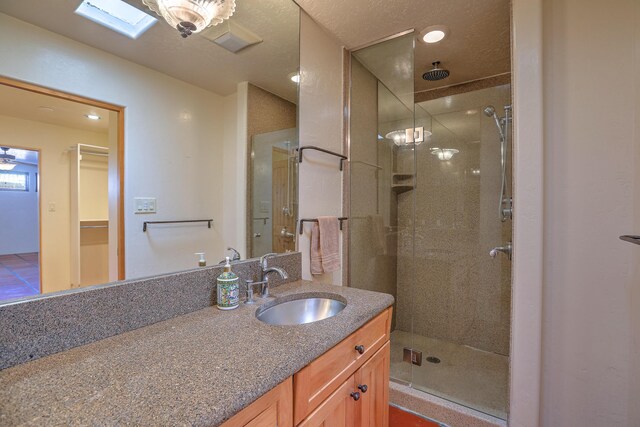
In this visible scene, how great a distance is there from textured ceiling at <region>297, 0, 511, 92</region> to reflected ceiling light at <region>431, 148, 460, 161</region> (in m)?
0.65

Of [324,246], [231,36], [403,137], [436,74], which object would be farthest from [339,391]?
[436,74]

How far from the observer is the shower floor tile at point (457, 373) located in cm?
171

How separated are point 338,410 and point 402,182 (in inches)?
71.5

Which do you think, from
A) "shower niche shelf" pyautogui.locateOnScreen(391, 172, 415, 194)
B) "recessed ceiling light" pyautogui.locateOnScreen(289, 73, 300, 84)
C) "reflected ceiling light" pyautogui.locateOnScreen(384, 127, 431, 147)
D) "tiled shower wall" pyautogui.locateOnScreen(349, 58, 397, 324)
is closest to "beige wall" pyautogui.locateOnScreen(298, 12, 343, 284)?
"recessed ceiling light" pyautogui.locateOnScreen(289, 73, 300, 84)

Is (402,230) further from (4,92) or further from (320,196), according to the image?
(4,92)

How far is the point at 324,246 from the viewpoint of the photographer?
1779mm

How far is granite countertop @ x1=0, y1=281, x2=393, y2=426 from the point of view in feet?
1.76

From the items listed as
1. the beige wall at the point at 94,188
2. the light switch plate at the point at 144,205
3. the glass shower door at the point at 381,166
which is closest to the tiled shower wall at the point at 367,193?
the glass shower door at the point at 381,166

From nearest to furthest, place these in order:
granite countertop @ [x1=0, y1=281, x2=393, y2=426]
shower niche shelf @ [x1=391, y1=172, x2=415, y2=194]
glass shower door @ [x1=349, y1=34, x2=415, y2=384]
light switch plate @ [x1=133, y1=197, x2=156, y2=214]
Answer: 1. granite countertop @ [x1=0, y1=281, x2=393, y2=426]
2. light switch plate @ [x1=133, y1=197, x2=156, y2=214]
3. glass shower door @ [x1=349, y1=34, x2=415, y2=384]
4. shower niche shelf @ [x1=391, y1=172, x2=415, y2=194]

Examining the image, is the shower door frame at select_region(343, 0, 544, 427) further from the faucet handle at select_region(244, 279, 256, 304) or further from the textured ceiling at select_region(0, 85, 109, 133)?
the textured ceiling at select_region(0, 85, 109, 133)

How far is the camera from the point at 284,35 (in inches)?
60.5

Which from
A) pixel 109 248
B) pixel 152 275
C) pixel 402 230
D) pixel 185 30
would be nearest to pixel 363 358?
pixel 152 275

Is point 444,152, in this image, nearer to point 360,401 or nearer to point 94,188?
point 360,401

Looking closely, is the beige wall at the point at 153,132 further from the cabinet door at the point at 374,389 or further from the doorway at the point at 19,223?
the cabinet door at the point at 374,389
